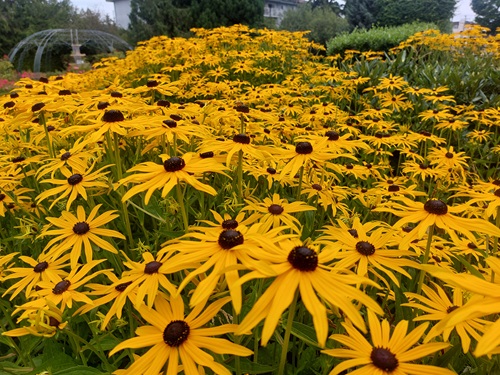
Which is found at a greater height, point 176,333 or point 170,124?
point 170,124

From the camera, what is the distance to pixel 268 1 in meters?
41.7

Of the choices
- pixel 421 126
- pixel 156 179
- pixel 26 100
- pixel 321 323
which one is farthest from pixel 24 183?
pixel 421 126

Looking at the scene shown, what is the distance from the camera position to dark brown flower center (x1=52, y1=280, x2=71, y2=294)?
1.16m

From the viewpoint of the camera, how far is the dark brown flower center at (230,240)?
0.93 m

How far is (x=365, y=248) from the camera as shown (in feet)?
3.79

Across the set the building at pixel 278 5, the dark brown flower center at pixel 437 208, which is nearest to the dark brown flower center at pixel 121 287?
the dark brown flower center at pixel 437 208

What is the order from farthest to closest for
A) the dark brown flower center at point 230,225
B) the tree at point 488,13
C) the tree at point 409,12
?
1. the tree at point 488,13
2. the tree at point 409,12
3. the dark brown flower center at point 230,225

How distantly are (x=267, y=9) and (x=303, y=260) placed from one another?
44.2m

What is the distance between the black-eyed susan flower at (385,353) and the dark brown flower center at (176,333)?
1.01 feet

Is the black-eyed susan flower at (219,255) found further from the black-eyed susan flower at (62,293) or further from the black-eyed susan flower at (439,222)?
the black-eyed susan flower at (439,222)

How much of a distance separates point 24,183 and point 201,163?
1.71 metres

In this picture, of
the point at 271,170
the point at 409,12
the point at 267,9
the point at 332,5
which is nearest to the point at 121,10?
the point at 267,9

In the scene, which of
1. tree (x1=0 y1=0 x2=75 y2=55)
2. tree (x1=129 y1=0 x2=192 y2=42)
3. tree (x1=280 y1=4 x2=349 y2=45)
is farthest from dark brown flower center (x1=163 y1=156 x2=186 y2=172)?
tree (x1=0 y1=0 x2=75 y2=55)

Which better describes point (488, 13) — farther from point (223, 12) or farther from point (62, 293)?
point (62, 293)
